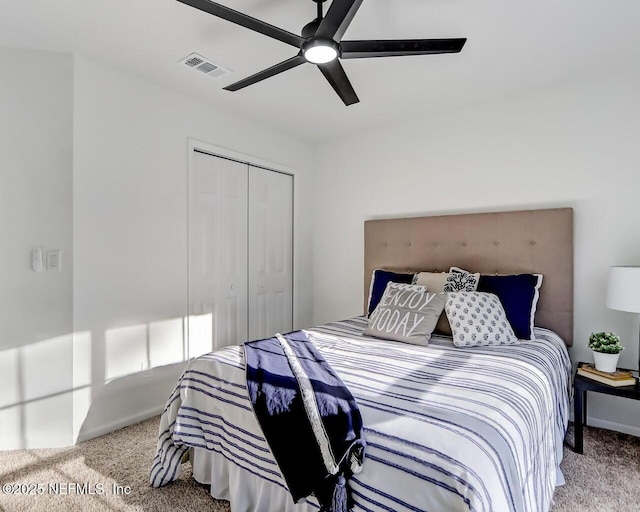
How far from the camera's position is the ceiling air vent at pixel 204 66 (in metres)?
2.45

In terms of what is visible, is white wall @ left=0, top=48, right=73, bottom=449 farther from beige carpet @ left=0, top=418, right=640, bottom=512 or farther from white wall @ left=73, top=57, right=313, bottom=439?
beige carpet @ left=0, top=418, right=640, bottom=512

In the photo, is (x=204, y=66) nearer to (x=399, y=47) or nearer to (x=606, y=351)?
(x=399, y=47)

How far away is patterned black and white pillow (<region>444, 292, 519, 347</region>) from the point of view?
7.59 ft

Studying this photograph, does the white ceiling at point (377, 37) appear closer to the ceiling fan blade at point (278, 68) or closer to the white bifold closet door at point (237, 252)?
the ceiling fan blade at point (278, 68)

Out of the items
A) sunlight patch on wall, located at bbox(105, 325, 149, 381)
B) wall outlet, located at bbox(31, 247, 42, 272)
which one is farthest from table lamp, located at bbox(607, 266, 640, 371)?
wall outlet, located at bbox(31, 247, 42, 272)

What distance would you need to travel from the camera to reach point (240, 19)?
5.32 ft

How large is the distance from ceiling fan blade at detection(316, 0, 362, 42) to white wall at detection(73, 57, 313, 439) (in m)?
1.66

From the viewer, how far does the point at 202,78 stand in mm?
2730

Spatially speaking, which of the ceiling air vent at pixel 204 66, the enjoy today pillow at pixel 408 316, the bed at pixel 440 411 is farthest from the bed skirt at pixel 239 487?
the ceiling air vent at pixel 204 66

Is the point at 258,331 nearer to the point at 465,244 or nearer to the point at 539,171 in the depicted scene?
the point at 465,244

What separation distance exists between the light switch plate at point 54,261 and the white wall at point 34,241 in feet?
0.08

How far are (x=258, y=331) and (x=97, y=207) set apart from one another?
1792 millimetres

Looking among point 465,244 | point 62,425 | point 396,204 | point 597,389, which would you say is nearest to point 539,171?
point 465,244

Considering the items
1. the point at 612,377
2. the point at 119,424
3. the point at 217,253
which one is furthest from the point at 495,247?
the point at 119,424
